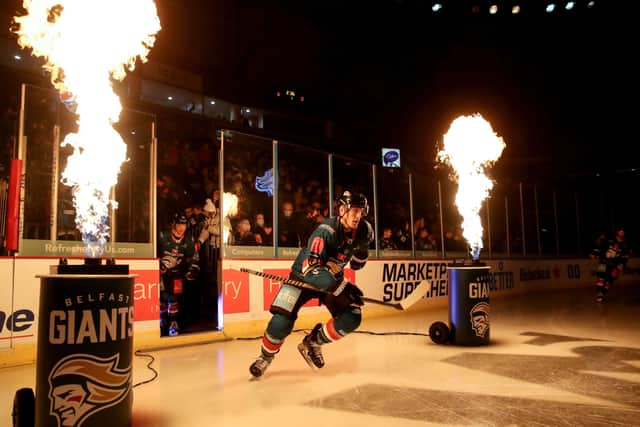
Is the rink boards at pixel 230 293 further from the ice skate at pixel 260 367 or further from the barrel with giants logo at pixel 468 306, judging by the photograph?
the ice skate at pixel 260 367

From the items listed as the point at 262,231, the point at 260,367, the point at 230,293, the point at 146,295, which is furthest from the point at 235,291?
the point at 260,367

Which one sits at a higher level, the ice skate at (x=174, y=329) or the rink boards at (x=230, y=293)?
the rink boards at (x=230, y=293)

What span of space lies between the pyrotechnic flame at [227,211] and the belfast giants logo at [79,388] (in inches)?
194

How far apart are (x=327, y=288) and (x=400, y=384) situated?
1.14m

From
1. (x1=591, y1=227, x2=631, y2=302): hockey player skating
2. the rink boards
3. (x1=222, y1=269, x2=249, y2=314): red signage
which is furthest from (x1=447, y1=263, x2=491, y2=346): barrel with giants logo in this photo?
(x1=591, y1=227, x2=631, y2=302): hockey player skating

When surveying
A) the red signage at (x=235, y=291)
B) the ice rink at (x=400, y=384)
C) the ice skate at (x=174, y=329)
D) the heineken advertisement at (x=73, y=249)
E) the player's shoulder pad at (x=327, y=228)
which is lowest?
the ice rink at (x=400, y=384)

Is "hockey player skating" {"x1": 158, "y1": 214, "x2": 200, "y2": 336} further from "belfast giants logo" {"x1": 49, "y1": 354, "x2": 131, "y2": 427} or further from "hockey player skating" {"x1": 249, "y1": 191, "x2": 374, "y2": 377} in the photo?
"belfast giants logo" {"x1": 49, "y1": 354, "x2": 131, "y2": 427}

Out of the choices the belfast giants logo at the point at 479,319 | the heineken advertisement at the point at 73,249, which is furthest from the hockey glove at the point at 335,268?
the heineken advertisement at the point at 73,249

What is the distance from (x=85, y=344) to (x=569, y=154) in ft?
83.2

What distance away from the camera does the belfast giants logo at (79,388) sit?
8.99 feet

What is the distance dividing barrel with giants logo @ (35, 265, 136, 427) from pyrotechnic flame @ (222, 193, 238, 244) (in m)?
4.86

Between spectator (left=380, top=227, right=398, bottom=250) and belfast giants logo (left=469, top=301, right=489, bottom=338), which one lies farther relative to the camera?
spectator (left=380, top=227, right=398, bottom=250)

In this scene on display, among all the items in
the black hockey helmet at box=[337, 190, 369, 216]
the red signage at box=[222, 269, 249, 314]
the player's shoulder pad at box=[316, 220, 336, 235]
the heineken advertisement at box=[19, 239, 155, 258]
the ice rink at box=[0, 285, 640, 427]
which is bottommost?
the ice rink at box=[0, 285, 640, 427]

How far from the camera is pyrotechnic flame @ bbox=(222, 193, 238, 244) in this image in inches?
306
